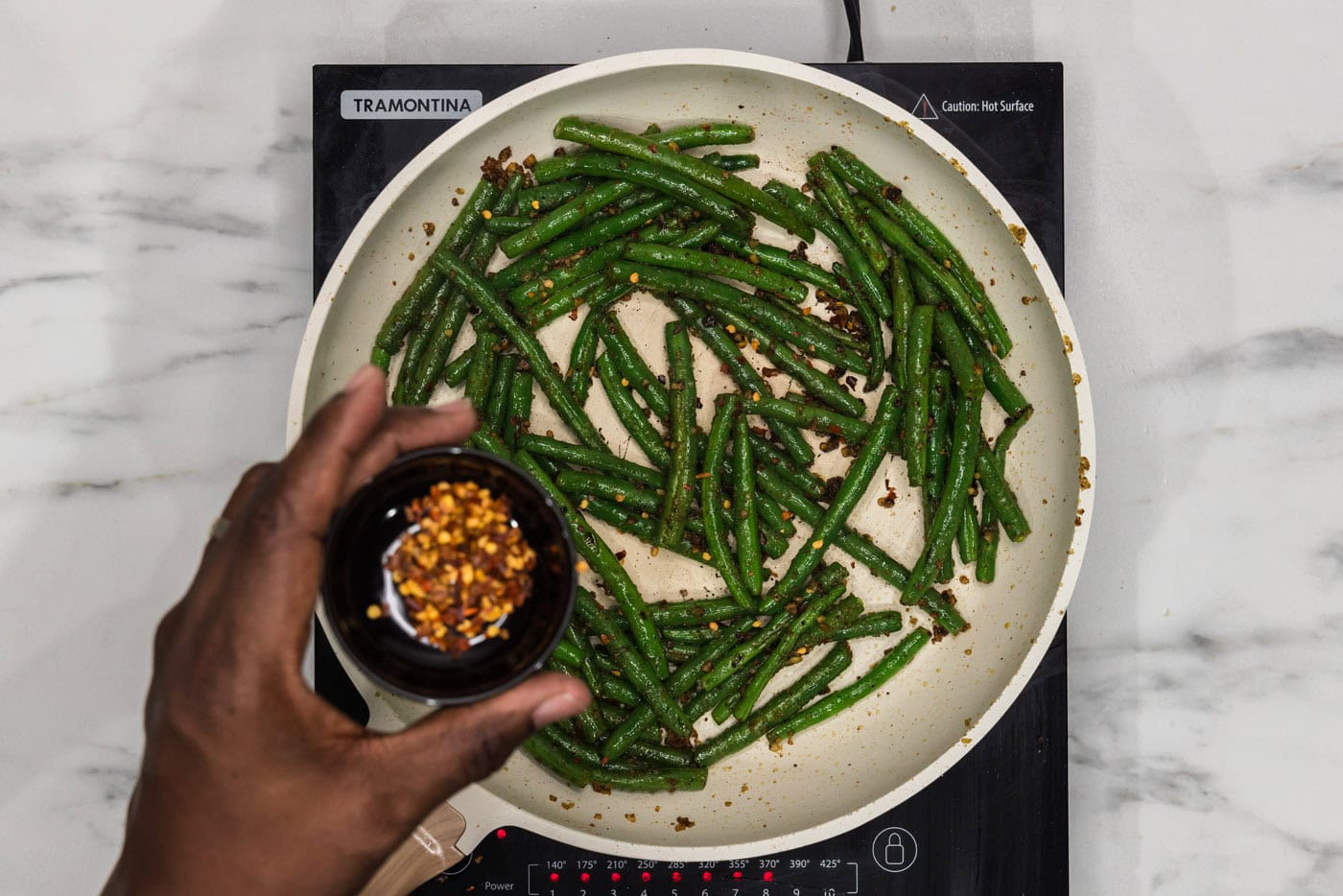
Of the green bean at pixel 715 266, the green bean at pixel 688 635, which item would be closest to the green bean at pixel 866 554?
the green bean at pixel 688 635

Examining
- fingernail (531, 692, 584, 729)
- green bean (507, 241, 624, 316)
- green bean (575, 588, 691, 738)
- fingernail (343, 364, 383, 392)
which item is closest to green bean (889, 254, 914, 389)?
green bean (507, 241, 624, 316)

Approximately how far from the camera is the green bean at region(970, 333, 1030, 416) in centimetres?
293

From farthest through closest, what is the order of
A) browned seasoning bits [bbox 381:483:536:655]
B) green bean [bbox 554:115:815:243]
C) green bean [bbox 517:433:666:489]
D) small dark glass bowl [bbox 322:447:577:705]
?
green bean [bbox 517:433:666:489], green bean [bbox 554:115:815:243], browned seasoning bits [bbox 381:483:536:655], small dark glass bowl [bbox 322:447:577:705]

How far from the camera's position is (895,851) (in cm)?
297

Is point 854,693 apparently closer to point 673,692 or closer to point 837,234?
point 673,692

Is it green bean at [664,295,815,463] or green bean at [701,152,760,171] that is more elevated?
green bean at [701,152,760,171]

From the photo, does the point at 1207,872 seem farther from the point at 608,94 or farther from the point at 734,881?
the point at 608,94

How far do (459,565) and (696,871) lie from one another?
1.43 meters

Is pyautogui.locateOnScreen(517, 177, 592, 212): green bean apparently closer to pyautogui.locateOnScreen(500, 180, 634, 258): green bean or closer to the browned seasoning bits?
pyautogui.locateOnScreen(500, 180, 634, 258): green bean

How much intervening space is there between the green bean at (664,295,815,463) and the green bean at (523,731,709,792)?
1.04 meters

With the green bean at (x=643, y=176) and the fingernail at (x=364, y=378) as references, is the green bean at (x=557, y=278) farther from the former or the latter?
the fingernail at (x=364, y=378)

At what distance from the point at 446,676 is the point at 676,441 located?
3.59ft

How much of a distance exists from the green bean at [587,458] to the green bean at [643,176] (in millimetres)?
801

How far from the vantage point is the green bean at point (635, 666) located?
291cm
